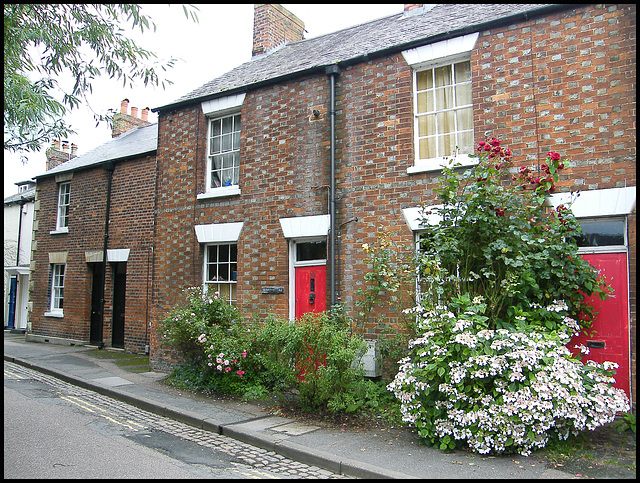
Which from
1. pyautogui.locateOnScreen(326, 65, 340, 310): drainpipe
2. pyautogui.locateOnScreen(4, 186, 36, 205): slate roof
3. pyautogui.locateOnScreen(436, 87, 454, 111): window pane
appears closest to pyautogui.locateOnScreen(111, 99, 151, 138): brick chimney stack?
pyautogui.locateOnScreen(4, 186, 36, 205): slate roof

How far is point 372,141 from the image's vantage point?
8.97m

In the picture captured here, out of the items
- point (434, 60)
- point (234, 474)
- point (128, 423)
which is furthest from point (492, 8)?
point (128, 423)

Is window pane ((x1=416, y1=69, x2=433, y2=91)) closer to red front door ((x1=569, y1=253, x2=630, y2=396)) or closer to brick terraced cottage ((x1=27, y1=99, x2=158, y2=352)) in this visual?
red front door ((x1=569, y1=253, x2=630, y2=396))

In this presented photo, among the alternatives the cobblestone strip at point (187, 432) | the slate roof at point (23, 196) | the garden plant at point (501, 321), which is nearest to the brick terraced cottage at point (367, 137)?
the garden plant at point (501, 321)

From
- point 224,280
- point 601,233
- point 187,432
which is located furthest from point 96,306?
point 601,233

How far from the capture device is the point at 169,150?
11945 millimetres

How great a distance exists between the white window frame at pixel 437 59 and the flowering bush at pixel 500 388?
268 centimetres

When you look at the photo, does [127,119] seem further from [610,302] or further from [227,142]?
[610,302]

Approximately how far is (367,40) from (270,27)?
4.37m

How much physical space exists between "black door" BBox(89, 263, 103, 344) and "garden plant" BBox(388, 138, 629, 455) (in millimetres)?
11136

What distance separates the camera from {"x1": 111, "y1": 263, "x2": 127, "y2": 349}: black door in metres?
14.9

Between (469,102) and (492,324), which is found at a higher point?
(469,102)

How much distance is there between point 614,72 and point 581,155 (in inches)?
47.0

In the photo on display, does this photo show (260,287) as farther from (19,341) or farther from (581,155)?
(19,341)
